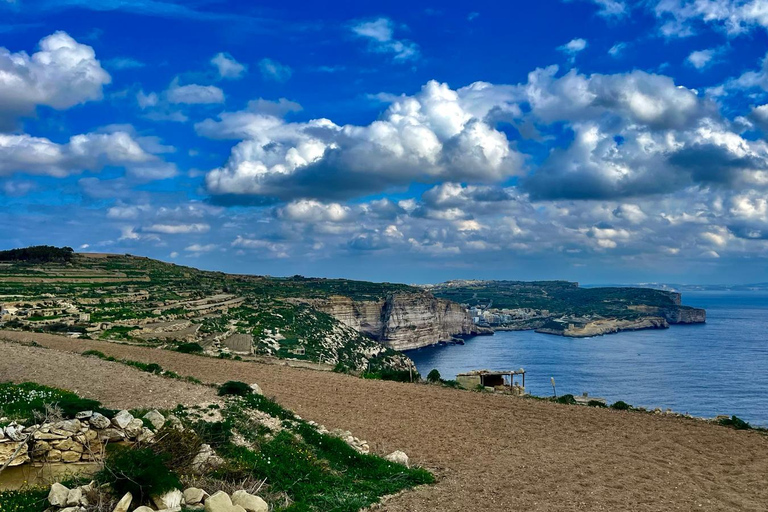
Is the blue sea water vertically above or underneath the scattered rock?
underneath

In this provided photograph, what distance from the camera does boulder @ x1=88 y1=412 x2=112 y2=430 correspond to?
10891 millimetres

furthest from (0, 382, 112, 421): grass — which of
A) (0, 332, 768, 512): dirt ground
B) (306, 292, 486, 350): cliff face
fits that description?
(306, 292, 486, 350): cliff face

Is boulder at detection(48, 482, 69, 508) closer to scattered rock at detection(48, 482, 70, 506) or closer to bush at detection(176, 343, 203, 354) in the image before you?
scattered rock at detection(48, 482, 70, 506)

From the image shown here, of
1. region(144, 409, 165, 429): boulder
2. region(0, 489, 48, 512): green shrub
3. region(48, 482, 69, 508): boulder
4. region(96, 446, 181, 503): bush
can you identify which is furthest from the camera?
region(144, 409, 165, 429): boulder

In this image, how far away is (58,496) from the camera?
883 cm

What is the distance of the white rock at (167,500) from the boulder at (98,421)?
2.55 metres

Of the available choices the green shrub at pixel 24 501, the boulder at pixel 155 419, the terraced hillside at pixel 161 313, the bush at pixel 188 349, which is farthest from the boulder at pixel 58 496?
the bush at pixel 188 349

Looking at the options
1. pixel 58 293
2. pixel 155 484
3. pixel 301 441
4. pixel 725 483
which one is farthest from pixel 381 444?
pixel 58 293

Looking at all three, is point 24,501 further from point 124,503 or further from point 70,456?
point 124,503

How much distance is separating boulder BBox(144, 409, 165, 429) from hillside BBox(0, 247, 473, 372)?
58.2 ft

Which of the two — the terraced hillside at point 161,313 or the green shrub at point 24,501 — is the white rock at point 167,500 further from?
the terraced hillside at point 161,313

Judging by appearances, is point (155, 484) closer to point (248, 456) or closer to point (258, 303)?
point (248, 456)

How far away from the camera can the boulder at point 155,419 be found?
12211mm

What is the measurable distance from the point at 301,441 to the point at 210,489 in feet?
13.0
